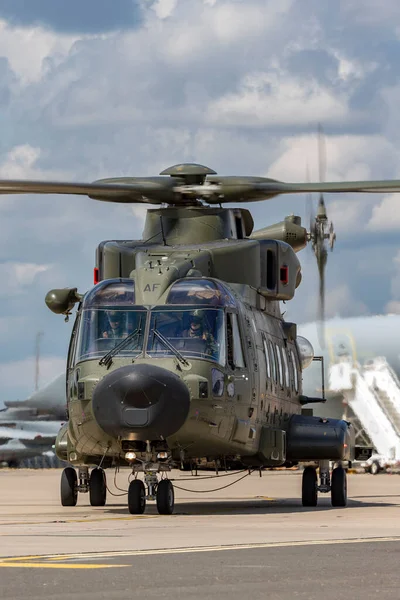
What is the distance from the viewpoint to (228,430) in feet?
75.8

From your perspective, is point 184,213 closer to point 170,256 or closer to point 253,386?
point 170,256

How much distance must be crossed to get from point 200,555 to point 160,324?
9.13 m

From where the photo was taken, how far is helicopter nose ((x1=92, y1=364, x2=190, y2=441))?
70.0ft

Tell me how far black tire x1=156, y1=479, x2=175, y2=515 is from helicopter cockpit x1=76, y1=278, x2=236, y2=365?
7.41 ft

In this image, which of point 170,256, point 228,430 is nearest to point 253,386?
point 228,430

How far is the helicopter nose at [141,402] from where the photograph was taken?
21.3 m

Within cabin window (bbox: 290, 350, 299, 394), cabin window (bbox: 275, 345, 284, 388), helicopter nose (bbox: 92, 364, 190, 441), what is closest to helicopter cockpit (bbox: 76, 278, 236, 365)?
helicopter nose (bbox: 92, 364, 190, 441)

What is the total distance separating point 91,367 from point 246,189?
15.5 feet

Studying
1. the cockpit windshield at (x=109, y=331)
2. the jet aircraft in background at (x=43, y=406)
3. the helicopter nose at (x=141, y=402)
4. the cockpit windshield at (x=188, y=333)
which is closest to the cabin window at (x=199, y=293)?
the cockpit windshield at (x=188, y=333)

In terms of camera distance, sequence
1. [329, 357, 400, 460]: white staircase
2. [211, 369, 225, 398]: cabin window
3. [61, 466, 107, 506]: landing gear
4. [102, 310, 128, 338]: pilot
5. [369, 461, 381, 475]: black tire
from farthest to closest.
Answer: [329, 357, 400, 460]: white staircase
[369, 461, 381, 475]: black tire
[61, 466, 107, 506]: landing gear
[102, 310, 128, 338]: pilot
[211, 369, 225, 398]: cabin window

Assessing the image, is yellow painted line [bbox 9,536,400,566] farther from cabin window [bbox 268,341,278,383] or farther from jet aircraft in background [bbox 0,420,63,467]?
jet aircraft in background [bbox 0,420,63,467]

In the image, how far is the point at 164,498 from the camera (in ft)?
73.4

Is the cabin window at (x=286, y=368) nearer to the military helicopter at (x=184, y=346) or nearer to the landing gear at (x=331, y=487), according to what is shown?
the military helicopter at (x=184, y=346)

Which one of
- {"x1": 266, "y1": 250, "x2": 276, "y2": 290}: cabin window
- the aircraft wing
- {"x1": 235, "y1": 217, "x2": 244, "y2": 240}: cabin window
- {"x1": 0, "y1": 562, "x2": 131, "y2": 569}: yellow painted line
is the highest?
{"x1": 235, "y1": 217, "x2": 244, "y2": 240}: cabin window
